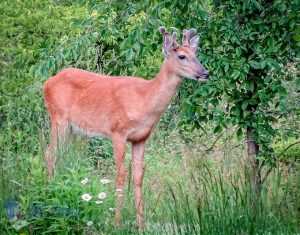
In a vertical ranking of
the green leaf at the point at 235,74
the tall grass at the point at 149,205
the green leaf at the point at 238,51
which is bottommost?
the tall grass at the point at 149,205

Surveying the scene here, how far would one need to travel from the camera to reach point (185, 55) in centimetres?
841

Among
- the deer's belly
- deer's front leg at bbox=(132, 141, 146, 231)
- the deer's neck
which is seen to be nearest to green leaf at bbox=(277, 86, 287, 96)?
the deer's neck

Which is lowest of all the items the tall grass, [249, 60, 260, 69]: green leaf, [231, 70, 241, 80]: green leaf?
the tall grass

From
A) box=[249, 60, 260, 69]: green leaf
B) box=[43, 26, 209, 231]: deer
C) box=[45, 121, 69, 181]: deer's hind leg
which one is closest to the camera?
box=[45, 121, 69, 181]: deer's hind leg

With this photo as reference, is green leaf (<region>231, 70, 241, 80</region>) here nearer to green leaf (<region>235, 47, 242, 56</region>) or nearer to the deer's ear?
green leaf (<region>235, 47, 242, 56</region>)

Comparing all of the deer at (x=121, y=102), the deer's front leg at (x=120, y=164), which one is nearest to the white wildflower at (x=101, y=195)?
the deer's front leg at (x=120, y=164)

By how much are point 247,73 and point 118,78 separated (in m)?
1.67

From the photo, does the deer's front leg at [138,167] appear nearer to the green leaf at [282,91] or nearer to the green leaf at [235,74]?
the green leaf at [235,74]

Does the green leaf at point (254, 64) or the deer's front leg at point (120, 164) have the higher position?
the green leaf at point (254, 64)

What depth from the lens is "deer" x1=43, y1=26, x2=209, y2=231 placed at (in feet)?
27.4

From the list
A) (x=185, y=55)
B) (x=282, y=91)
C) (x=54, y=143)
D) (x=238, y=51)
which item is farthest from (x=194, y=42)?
(x=54, y=143)

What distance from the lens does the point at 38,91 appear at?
13266mm

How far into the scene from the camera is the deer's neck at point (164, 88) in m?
8.59

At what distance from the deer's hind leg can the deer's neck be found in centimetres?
105
